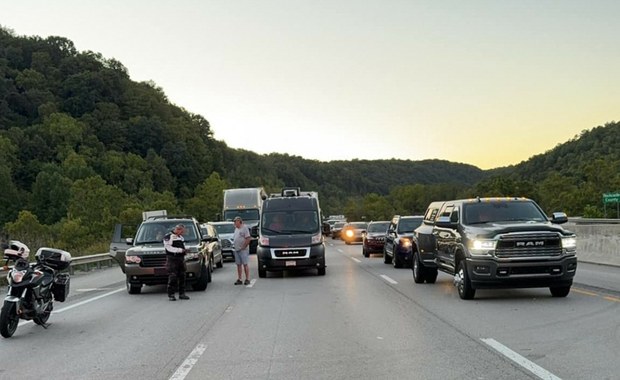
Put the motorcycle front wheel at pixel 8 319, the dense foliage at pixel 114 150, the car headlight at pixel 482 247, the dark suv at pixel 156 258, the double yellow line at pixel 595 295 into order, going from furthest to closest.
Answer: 1. the dense foliage at pixel 114 150
2. the dark suv at pixel 156 258
3. the double yellow line at pixel 595 295
4. the car headlight at pixel 482 247
5. the motorcycle front wheel at pixel 8 319

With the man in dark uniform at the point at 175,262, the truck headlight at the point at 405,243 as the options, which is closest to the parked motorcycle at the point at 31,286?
the man in dark uniform at the point at 175,262

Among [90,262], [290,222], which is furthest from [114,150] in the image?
[290,222]

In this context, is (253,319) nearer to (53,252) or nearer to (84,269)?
(53,252)

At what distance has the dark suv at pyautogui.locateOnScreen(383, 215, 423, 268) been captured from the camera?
2255cm

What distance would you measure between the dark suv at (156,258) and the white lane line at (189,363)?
7.31 meters

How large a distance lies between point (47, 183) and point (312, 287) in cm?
9655

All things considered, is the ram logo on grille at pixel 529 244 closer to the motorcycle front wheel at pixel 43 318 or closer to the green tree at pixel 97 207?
the motorcycle front wheel at pixel 43 318

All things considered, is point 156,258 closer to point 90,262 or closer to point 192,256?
point 192,256

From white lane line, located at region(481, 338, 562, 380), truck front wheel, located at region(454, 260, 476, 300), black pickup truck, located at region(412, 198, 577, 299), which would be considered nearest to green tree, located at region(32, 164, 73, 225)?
black pickup truck, located at region(412, 198, 577, 299)

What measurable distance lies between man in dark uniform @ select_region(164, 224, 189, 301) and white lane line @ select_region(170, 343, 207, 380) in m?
6.03

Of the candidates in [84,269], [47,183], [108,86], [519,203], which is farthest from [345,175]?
[519,203]

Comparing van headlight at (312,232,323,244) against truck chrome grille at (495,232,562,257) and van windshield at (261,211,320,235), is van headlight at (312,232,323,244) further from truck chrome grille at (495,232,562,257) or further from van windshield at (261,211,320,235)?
truck chrome grille at (495,232,562,257)

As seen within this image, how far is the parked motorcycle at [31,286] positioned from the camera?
33.5 feet

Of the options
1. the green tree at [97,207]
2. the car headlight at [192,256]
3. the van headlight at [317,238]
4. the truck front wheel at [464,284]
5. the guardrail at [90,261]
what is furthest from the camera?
the green tree at [97,207]
